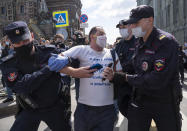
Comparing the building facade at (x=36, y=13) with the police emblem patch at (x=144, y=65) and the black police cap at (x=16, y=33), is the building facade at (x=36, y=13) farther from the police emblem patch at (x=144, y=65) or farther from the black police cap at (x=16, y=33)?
the police emblem patch at (x=144, y=65)

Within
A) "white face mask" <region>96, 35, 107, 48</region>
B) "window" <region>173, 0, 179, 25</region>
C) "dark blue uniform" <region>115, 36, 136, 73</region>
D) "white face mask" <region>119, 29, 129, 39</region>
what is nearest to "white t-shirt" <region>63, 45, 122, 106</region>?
"white face mask" <region>96, 35, 107, 48</region>

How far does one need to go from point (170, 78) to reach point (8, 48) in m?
5.35

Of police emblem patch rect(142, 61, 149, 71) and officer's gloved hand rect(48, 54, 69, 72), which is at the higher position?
officer's gloved hand rect(48, 54, 69, 72)

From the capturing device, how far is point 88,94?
252cm

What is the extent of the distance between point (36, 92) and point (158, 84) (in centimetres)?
143

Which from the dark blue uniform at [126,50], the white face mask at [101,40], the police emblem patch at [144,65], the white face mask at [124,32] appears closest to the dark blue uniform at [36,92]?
the white face mask at [101,40]

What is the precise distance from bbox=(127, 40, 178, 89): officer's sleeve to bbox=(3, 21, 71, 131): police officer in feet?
3.71

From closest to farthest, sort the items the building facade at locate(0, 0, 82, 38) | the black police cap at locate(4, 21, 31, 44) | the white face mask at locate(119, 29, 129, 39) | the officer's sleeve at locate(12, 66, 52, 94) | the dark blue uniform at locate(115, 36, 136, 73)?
the officer's sleeve at locate(12, 66, 52, 94) → the black police cap at locate(4, 21, 31, 44) → the dark blue uniform at locate(115, 36, 136, 73) → the white face mask at locate(119, 29, 129, 39) → the building facade at locate(0, 0, 82, 38)

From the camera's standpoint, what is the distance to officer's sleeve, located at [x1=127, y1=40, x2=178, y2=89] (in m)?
2.11

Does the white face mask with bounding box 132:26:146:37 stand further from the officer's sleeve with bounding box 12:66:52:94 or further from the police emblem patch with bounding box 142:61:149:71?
the officer's sleeve with bounding box 12:66:52:94

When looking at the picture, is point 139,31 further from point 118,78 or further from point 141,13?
point 118,78

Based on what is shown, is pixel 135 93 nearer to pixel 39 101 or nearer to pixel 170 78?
pixel 170 78

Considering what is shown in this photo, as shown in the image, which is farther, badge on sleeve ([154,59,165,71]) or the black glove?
the black glove

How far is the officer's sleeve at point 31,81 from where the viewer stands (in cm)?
232
